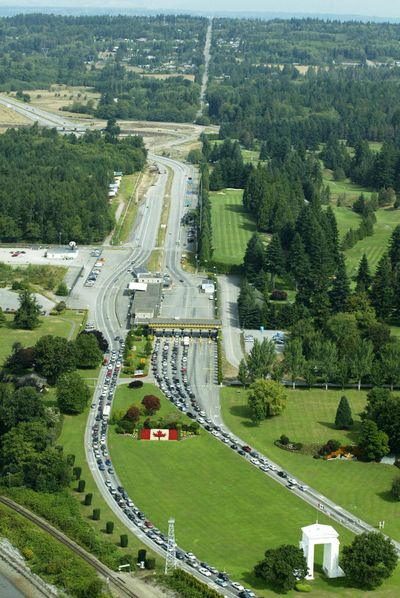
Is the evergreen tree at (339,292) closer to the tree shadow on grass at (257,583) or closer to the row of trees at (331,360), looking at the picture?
the row of trees at (331,360)

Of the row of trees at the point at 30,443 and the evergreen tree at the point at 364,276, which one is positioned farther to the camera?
the evergreen tree at the point at 364,276

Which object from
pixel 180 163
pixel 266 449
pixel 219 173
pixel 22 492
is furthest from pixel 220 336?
pixel 180 163

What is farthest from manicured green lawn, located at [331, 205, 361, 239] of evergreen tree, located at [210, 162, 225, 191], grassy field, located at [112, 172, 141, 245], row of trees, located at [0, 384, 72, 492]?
row of trees, located at [0, 384, 72, 492]

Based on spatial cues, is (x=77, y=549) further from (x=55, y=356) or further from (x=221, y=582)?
(x=55, y=356)

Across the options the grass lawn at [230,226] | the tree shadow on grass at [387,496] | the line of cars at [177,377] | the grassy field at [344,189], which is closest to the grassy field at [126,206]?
the grass lawn at [230,226]

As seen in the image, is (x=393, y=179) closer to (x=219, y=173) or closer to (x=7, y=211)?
(x=219, y=173)
